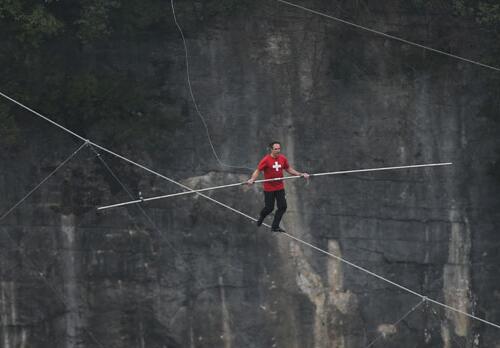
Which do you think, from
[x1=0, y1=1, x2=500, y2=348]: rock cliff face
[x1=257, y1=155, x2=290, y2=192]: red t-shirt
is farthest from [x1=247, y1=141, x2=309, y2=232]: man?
[x1=0, y1=1, x2=500, y2=348]: rock cliff face

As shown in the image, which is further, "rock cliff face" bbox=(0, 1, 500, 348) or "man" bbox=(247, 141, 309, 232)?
"rock cliff face" bbox=(0, 1, 500, 348)

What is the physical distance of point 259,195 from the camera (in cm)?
2245

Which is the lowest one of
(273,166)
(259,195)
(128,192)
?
(259,195)

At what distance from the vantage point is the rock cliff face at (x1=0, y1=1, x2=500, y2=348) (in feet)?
73.4

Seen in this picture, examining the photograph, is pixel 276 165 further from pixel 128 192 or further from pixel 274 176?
pixel 128 192

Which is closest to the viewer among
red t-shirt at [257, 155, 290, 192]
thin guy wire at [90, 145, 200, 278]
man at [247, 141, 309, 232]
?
man at [247, 141, 309, 232]

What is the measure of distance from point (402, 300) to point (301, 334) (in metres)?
1.55

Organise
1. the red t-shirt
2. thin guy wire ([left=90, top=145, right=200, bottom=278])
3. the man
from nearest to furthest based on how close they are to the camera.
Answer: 1. the man
2. the red t-shirt
3. thin guy wire ([left=90, top=145, right=200, bottom=278])

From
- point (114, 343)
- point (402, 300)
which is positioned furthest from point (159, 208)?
point (402, 300)

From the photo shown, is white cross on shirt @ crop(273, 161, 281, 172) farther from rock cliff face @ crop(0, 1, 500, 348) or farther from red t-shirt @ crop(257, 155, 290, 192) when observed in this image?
rock cliff face @ crop(0, 1, 500, 348)

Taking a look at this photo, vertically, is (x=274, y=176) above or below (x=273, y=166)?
below

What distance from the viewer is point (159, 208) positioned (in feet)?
73.6

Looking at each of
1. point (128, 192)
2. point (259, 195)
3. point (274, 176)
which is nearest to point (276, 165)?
point (274, 176)

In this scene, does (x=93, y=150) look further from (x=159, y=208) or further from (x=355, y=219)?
(x=355, y=219)
